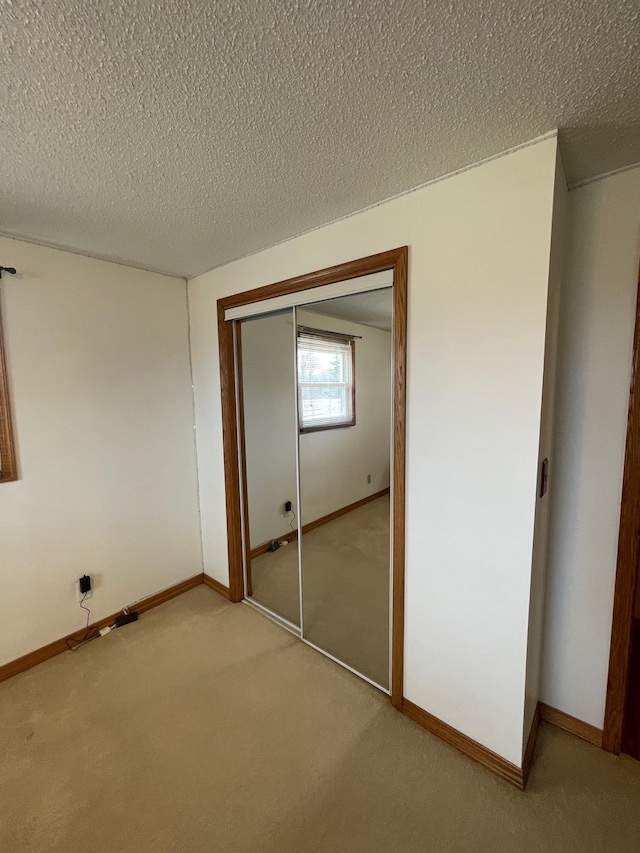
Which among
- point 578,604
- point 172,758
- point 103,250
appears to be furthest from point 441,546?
point 103,250

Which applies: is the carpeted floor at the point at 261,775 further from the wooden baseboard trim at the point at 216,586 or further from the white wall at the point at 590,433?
the wooden baseboard trim at the point at 216,586

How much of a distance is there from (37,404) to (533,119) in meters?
2.54

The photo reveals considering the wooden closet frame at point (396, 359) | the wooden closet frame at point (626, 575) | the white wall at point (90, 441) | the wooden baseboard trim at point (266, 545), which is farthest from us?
the wooden baseboard trim at point (266, 545)

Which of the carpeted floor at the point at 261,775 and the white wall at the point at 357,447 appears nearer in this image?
the carpeted floor at the point at 261,775

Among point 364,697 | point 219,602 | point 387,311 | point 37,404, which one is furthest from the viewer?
point 219,602

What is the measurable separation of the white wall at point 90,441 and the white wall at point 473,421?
1.51 metres

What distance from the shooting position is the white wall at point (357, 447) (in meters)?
3.15

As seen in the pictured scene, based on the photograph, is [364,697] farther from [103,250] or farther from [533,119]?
[103,250]

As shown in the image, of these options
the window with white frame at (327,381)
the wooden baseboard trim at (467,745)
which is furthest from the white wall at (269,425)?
the wooden baseboard trim at (467,745)

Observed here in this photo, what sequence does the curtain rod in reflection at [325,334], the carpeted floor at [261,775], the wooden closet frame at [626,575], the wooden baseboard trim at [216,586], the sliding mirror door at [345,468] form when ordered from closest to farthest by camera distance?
the carpeted floor at [261,775], the wooden closet frame at [626,575], the sliding mirror door at [345,468], the wooden baseboard trim at [216,586], the curtain rod in reflection at [325,334]

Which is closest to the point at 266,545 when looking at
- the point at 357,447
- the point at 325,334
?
the point at 357,447

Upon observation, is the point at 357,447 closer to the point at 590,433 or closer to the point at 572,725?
the point at 590,433

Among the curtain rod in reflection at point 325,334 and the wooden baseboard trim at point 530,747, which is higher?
the curtain rod in reflection at point 325,334

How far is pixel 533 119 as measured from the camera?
1.09 meters
